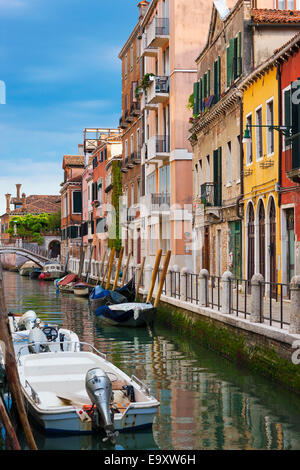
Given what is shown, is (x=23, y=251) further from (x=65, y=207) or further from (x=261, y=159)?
(x=261, y=159)

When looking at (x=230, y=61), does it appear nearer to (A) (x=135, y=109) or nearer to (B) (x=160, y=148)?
(B) (x=160, y=148)

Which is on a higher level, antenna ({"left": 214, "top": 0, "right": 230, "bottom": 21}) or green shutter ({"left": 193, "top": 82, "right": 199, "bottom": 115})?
antenna ({"left": 214, "top": 0, "right": 230, "bottom": 21})

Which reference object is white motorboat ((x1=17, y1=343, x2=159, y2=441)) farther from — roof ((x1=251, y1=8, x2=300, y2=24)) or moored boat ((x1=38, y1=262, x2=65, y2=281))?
moored boat ((x1=38, y1=262, x2=65, y2=281))

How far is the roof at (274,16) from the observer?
2044 cm

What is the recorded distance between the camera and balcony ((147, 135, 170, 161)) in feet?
103

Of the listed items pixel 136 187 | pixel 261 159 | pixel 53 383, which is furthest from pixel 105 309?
pixel 136 187

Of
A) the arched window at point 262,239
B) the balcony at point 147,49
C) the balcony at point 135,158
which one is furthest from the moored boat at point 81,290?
the arched window at point 262,239

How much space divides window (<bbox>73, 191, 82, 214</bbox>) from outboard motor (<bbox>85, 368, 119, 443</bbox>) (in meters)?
61.0

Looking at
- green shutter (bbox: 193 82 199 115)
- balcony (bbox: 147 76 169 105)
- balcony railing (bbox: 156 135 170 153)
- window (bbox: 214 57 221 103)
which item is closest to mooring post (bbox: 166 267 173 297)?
window (bbox: 214 57 221 103)

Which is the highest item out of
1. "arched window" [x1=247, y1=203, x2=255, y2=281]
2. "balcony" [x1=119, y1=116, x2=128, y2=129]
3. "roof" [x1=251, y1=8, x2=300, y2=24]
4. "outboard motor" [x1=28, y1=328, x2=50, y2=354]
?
"balcony" [x1=119, y1=116, x2=128, y2=129]

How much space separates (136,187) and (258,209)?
20680 millimetres

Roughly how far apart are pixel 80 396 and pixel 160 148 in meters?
21.7

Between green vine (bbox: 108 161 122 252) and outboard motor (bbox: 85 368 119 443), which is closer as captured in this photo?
outboard motor (bbox: 85 368 119 443)

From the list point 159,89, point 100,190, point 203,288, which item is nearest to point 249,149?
point 203,288
